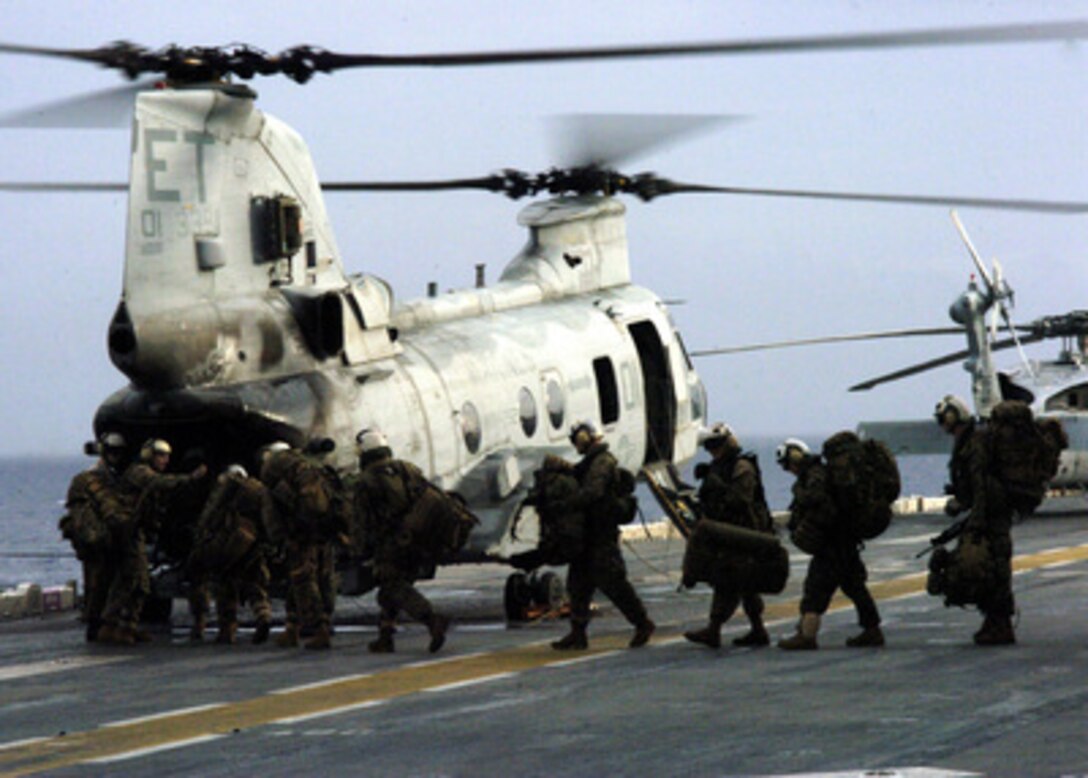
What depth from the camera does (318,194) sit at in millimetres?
20422

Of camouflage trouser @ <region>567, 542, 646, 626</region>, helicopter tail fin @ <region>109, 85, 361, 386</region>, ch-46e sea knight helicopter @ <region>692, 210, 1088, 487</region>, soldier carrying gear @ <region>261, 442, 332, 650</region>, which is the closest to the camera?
camouflage trouser @ <region>567, 542, 646, 626</region>

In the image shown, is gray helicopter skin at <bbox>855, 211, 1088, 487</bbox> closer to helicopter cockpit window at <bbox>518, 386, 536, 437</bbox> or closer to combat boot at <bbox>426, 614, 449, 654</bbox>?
helicopter cockpit window at <bbox>518, 386, 536, 437</bbox>

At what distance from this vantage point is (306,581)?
1752 cm

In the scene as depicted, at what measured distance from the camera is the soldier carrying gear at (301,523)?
1730cm

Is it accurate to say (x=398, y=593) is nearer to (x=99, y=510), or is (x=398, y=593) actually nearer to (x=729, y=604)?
(x=729, y=604)

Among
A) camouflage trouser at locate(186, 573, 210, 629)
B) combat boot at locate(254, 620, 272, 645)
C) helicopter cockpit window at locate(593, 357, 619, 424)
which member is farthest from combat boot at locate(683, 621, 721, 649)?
helicopter cockpit window at locate(593, 357, 619, 424)

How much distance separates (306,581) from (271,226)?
12.7 ft

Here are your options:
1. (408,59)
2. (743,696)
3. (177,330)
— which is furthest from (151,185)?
(743,696)

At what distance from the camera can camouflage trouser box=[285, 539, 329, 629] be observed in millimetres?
17469

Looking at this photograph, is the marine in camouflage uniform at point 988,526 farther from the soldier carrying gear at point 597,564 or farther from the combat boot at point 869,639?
the soldier carrying gear at point 597,564

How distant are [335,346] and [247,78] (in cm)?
276

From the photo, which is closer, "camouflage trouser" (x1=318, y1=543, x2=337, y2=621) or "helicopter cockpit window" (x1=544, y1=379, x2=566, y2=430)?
"camouflage trouser" (x1=318, y1=543, x2=337, y2=621)

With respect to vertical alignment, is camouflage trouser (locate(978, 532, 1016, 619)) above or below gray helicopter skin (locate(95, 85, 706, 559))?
below

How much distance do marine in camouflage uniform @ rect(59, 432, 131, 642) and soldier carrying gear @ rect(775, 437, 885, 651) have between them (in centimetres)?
627
